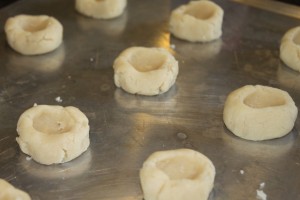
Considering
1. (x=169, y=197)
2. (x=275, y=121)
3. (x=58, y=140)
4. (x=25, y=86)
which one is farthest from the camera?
(x=25, y=86)

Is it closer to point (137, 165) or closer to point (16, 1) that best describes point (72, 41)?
point (16, 1)

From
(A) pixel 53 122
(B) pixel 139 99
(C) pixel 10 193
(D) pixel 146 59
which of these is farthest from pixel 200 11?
(C) pixel 10 193

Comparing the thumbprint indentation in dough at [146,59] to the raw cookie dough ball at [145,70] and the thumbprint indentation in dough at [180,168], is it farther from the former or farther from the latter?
the thumbprint indentation in dough at [180,168]

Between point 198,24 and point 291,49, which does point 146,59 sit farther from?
point 291,49

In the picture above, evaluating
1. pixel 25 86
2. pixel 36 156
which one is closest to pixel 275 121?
pixel 36 156

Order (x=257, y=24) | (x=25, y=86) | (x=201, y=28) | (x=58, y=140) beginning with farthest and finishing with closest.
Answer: (x=257, y=24), (x=201, y=28), (x=25, y=86), (x=58, y=140)
